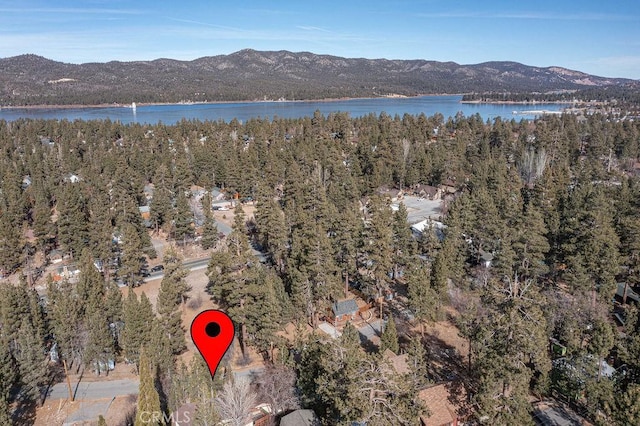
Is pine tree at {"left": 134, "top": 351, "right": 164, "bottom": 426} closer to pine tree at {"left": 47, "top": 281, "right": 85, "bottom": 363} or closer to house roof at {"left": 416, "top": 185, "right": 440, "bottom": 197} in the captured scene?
pine tree at {"left": 47, "top": 281, "right": 85, "bottom": 363}

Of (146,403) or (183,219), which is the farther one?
(183,219)

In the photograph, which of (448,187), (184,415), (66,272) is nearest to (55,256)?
(66,272)

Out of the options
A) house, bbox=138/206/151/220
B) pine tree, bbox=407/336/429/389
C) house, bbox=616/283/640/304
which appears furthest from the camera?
house, bbox=138/206/151/220

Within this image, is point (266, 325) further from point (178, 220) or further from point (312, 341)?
point (178, 220)

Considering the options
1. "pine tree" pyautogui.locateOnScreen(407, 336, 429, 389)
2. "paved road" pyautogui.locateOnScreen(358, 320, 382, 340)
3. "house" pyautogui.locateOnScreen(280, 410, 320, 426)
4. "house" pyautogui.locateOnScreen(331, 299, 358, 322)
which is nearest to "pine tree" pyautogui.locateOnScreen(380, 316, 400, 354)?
"pine tree" pyautogui.locateOnScreen(407, 336, 429, 389)

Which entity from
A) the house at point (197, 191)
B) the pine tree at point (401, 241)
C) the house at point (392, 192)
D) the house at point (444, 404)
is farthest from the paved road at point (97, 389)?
the house at point (392, 192)

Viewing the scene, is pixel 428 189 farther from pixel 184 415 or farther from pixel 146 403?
pixel 146 403

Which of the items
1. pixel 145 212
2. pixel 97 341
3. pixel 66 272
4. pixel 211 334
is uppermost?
pixel 211 334
